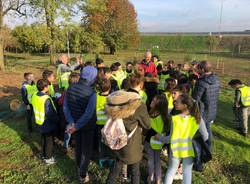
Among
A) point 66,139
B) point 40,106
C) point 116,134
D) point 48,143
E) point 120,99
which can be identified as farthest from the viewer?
point 66,139

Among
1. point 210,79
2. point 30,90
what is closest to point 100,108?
point 210,79

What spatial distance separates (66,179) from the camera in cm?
473

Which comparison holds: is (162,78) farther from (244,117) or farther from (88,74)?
(88,74)

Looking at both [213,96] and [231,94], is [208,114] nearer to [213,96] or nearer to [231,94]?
[213,96]

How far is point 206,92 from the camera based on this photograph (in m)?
4.95

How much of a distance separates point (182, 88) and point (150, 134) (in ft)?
2.99

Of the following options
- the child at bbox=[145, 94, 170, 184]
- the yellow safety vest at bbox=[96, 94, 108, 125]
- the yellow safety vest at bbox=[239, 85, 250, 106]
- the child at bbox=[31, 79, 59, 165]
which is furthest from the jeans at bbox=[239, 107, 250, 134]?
the child at bbox=[31, 79, 59, 165]

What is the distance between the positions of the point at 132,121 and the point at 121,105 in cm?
29

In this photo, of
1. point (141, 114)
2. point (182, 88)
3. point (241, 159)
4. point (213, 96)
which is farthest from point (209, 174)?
point (141, 114)

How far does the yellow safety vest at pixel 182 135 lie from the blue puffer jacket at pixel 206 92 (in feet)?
4.62

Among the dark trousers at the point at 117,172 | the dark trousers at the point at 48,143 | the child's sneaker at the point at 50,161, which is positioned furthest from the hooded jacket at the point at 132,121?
the child's sneaker at the point at 50,161

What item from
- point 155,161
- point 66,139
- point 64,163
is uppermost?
point 155,161

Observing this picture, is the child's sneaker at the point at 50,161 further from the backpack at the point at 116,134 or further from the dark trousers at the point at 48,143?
the backpack at the point at 116,134

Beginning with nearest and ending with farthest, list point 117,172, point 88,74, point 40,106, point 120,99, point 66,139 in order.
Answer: point 120,99 < point 117,172 < point 88,74 < point 40,106 < point 66,139
